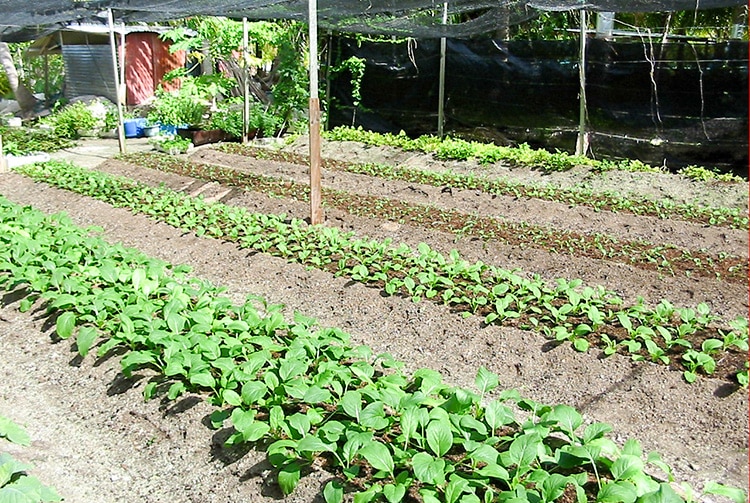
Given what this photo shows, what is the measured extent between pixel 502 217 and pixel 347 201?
1735mm

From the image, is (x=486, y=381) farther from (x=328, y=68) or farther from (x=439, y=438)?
(x=328, y=68)

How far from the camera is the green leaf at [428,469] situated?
240 cm

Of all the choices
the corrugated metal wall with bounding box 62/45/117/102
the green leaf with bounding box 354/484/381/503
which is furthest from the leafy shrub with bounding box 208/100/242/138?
the green leaf with bounding box 354/484/381/503

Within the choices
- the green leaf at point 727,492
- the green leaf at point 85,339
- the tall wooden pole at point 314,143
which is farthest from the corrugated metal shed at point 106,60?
the green leaf at point 727,492

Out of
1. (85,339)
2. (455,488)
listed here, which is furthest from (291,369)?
(85,339)

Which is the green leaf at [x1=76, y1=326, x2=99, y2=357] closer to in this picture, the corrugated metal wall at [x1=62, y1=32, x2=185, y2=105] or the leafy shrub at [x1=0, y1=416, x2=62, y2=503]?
the leafy shrub at [x1=0, y1=416, x2=62, y2=503]

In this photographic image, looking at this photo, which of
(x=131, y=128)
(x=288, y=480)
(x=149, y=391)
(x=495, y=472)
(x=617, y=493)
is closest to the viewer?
(x=617, y=493)

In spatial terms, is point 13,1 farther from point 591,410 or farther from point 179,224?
point 591,410

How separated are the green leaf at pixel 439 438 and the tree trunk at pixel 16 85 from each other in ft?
65.0

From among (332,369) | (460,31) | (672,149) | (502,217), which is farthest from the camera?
(460,31)

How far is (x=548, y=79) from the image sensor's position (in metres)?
11.1

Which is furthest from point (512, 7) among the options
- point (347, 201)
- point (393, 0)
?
point (347, 201)

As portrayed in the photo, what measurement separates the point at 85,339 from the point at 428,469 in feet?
6.85

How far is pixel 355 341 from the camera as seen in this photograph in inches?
184
